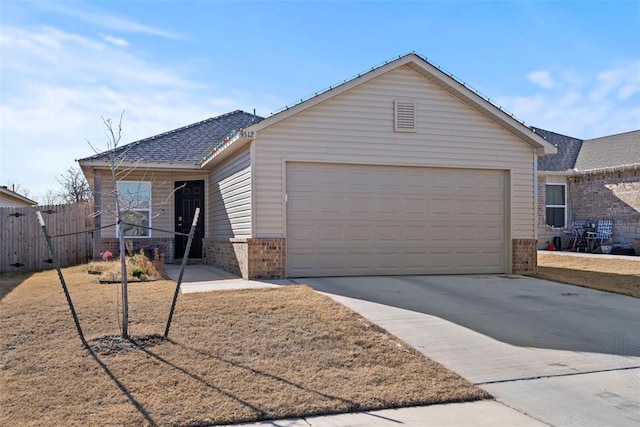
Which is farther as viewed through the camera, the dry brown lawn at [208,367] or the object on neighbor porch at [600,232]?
the object on neighbor porch at [600,232]

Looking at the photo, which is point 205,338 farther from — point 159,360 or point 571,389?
point 571,389

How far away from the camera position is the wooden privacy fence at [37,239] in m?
14.6

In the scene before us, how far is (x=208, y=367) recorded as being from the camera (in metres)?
5.56

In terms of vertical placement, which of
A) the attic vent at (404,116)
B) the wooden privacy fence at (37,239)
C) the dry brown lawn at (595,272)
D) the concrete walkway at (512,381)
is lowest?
the concrete walkway at (512,381)

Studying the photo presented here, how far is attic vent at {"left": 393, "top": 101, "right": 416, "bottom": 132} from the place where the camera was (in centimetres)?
1202

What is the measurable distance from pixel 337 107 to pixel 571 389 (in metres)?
7.83

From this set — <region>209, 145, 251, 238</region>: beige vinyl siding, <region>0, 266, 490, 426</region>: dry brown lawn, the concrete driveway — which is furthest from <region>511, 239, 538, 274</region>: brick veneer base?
<region>0, 266, 490, 426</region>: dry brown lawn

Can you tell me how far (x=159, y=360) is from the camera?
5.71 metres

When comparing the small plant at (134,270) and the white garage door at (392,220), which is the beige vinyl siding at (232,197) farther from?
the small plant at (134,270)

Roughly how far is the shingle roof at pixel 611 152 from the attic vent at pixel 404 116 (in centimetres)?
1150

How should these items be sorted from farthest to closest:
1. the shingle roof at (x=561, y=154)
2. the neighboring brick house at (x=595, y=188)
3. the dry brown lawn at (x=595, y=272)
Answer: the shingle roof at (x=561, y=154) → the neighboring brick house at (x=595, y=188) → the dry brown lawn at (x=595, y=272)

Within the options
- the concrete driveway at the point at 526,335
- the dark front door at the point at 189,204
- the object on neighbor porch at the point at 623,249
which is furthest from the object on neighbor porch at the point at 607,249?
the dark front door at the point at 189,204

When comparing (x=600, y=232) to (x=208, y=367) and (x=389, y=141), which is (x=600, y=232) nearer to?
(x=389, y=141)

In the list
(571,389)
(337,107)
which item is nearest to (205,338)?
(571,389)
